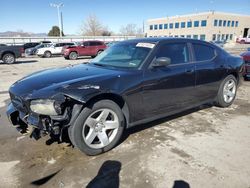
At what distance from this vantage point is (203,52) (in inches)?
192

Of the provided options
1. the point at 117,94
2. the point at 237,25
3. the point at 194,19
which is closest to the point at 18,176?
the point at 117,94

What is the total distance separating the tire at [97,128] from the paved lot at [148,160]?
0.54 feet

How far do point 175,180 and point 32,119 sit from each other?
2.06 meters

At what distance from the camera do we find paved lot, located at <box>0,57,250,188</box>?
2854mm

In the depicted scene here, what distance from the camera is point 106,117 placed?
3.46 metres

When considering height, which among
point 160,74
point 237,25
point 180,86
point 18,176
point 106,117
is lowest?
point 18,176

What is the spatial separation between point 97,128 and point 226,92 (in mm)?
3557

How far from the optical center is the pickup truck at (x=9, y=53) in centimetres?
1679

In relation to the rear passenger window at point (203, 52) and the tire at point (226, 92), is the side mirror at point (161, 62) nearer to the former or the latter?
the rear passenger window at point (203, 52)

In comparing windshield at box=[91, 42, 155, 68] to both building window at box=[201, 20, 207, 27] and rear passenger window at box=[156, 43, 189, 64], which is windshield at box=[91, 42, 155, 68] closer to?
rear passenger window at box=[156, 43, 189, 64]

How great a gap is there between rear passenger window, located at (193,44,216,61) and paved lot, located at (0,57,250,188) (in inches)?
53.8

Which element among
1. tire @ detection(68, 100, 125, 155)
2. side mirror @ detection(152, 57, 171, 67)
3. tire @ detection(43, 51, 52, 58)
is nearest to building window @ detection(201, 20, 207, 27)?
tire @ detection(43, 51, 52, 58)

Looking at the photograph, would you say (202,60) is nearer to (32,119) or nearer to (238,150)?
(238,150)

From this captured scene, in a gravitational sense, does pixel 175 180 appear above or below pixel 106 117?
below
